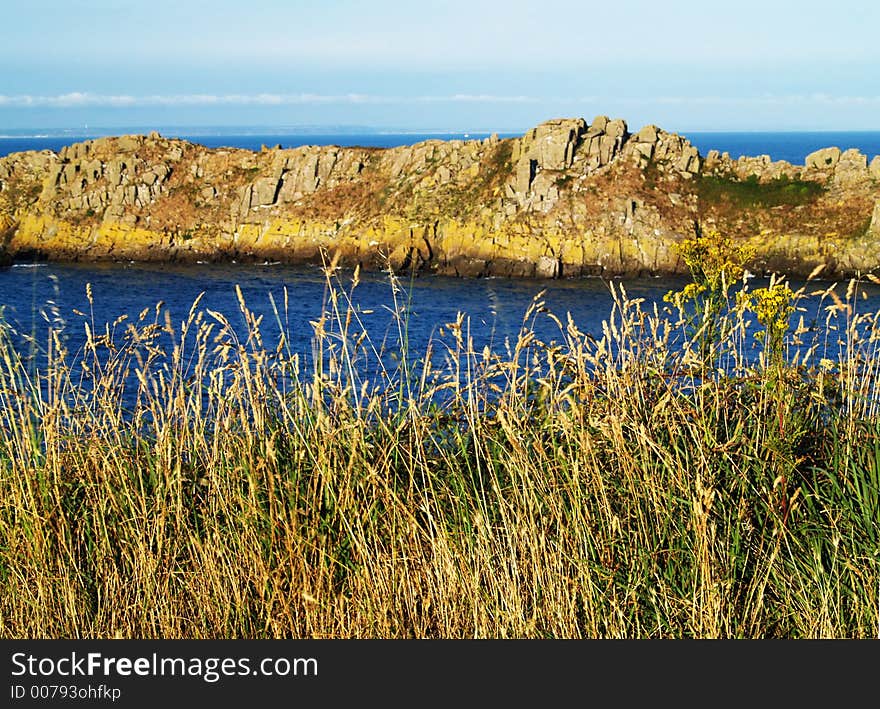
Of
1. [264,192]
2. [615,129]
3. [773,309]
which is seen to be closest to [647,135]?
[615,129]

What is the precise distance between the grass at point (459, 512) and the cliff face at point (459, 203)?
2068 inches

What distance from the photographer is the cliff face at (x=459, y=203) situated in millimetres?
58500

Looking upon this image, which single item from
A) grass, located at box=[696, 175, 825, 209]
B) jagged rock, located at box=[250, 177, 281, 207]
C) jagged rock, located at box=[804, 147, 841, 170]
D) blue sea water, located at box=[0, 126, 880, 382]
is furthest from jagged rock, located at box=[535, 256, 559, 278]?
jagged rock, located at box=[250, 177, 281, 207]

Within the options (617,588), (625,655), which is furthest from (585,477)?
(625,655)

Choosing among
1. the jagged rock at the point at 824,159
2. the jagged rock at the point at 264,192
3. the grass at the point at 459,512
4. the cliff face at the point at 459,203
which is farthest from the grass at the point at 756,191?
the grass at the point at 459,512

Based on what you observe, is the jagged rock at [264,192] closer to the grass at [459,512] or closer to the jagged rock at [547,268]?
the jagged rock at [547,268]

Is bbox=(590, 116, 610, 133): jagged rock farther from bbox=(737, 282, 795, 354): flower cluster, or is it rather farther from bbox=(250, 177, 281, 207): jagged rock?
bbox=(737, 282, 795, 354): flower cluster

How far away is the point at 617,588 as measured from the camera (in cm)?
470

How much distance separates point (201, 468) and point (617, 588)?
249cm

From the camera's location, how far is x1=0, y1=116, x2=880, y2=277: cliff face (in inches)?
2303

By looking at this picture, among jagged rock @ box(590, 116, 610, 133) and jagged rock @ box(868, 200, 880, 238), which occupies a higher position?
jagged rock @ box(590, 116, 610, 133)

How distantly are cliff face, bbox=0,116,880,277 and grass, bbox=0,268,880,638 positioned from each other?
172ft

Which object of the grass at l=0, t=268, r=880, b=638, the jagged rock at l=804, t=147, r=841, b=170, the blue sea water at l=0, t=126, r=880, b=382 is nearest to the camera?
the grass at l=0, t=268, r=880, b=638

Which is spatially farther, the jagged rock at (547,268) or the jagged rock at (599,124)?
the jagged rock at (599,124)
